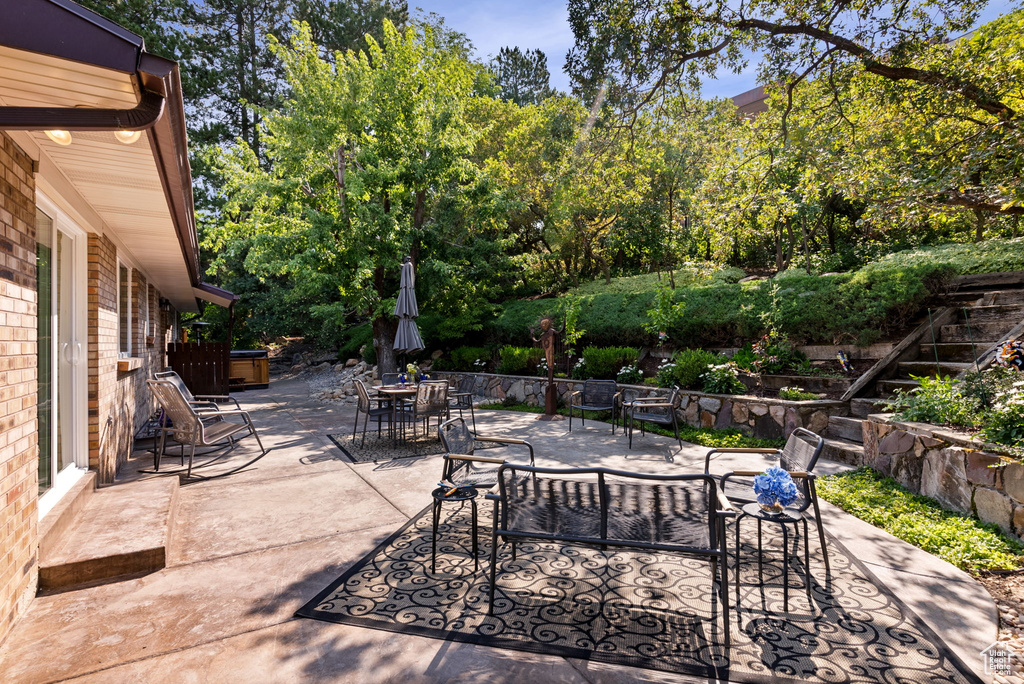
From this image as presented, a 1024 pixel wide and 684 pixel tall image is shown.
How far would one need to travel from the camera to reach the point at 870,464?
536 cm

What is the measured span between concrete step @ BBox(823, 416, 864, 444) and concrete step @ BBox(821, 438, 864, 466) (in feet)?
0.35

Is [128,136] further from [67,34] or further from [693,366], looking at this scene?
[693,366]

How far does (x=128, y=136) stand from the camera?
108 inches

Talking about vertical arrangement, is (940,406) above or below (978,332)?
below

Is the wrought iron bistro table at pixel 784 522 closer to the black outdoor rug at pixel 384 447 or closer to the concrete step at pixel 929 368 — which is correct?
the black outdoor rug at pixel 384 447

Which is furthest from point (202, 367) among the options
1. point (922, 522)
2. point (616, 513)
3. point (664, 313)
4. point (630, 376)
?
point (922, 522)

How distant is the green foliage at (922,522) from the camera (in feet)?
10.9

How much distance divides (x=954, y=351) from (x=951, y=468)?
3.38 metres

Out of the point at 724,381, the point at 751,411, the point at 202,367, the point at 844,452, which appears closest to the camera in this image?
the point at 844,452

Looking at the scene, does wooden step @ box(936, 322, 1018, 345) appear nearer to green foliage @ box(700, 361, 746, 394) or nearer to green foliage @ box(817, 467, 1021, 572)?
green foliage @ box(700, 361, 746, 394)

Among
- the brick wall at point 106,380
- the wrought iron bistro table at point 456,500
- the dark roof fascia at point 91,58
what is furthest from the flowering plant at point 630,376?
the dark roof fascia at point 91,58

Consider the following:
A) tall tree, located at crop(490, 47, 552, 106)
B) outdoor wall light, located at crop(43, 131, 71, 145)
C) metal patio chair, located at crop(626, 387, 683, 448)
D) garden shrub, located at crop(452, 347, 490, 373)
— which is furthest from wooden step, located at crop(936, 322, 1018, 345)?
tall tree, located at crop(490, 47, 552, 106)

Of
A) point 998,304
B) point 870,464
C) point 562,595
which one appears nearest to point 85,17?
point 562,595

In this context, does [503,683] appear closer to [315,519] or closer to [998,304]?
[315,519]
